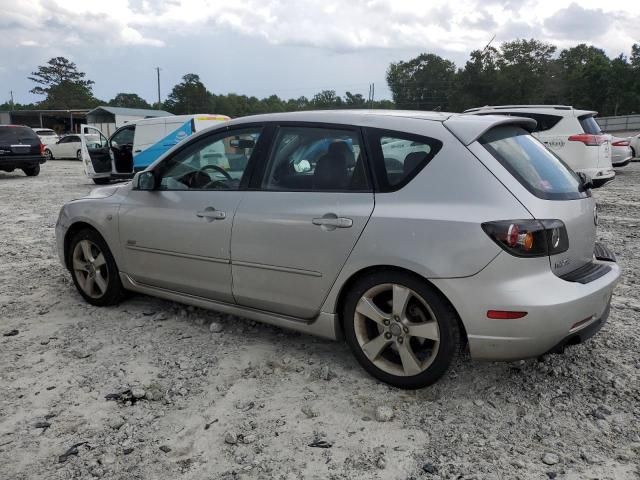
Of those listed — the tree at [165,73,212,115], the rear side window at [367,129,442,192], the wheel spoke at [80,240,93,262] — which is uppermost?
the tree at [165,73,212,115]

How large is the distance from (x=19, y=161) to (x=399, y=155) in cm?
1693

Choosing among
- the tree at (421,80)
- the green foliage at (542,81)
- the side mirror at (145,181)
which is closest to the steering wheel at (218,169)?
the side mirror at (145,181)

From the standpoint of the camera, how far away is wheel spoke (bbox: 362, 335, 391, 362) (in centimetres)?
308

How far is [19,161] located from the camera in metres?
16.7

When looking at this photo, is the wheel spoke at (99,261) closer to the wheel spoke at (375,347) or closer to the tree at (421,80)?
the wheel spoke at (375,347)

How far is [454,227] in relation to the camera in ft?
8.96

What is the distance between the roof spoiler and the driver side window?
1322mm

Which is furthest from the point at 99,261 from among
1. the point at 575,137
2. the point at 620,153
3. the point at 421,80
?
the point at 421,80

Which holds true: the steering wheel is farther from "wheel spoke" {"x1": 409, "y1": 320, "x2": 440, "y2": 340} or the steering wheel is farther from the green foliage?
the green foliage

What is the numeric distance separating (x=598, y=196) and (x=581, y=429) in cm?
959

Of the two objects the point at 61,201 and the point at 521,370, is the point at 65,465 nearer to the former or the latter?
the point at 521,370

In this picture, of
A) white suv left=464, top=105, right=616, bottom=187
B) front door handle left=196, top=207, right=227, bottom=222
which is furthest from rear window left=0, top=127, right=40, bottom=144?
front door handle left=196, top=207, right=227, bottom=222

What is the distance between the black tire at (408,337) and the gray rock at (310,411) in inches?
17.1

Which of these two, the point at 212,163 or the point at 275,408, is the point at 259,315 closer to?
the point at 275,408
